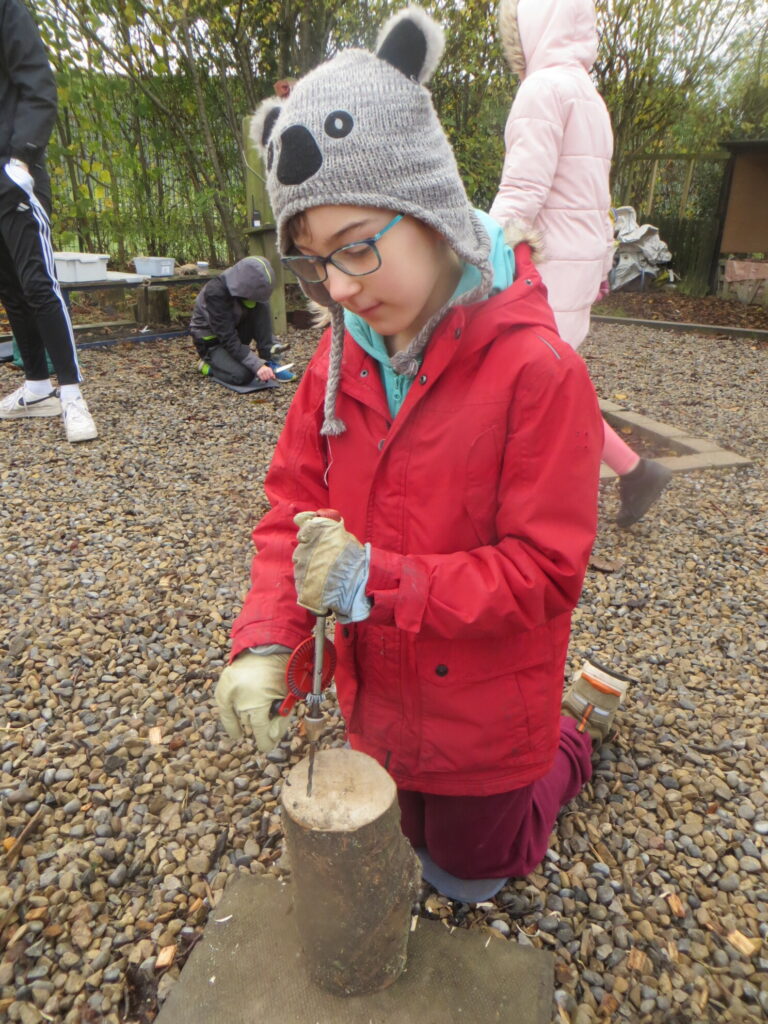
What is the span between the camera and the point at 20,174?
399 cm

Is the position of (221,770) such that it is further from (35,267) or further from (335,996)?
(35,267)

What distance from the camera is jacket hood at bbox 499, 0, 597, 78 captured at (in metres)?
2.69

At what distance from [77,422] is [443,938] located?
3.81 m

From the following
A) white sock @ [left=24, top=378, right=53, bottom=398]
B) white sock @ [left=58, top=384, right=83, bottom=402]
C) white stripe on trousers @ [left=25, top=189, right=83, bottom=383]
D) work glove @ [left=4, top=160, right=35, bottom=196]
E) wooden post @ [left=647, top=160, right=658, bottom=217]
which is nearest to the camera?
work glove @ [left=4, top=160, right=35, bottom=196]

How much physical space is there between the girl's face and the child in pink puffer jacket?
1440 mm

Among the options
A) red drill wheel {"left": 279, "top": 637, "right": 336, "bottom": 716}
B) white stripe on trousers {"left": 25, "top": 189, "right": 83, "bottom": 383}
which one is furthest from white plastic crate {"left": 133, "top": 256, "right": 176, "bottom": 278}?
red drill wheel {"left": 279, "top": 637, "right": 336, "bottom": 716}

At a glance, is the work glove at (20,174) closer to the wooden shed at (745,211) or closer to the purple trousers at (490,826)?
the purple trousers at (490,826)

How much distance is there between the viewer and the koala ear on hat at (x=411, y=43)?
121 centimetres

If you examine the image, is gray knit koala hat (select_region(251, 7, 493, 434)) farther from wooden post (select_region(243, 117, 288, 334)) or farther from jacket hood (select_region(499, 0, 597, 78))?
wooden post (select_region(243, 117, 288, 334))

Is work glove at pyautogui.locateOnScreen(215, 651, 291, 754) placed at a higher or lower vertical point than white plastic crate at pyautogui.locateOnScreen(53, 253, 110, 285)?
lower

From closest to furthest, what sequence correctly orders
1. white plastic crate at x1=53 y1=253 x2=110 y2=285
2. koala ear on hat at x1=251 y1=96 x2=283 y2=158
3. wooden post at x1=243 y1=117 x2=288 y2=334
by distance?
koala ear on hat at x1=251 y1=96 x2=283 y2=158, white plastic crate at x1=53 y1=253 x2=110 y2=285, wooden post at x1=243 y1=117 x2=288 y2=334

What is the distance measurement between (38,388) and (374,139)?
14.3 ft

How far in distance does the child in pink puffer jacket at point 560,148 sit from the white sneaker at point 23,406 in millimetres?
3515

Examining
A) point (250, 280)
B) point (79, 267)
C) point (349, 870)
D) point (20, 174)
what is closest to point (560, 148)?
point (349, 870)
